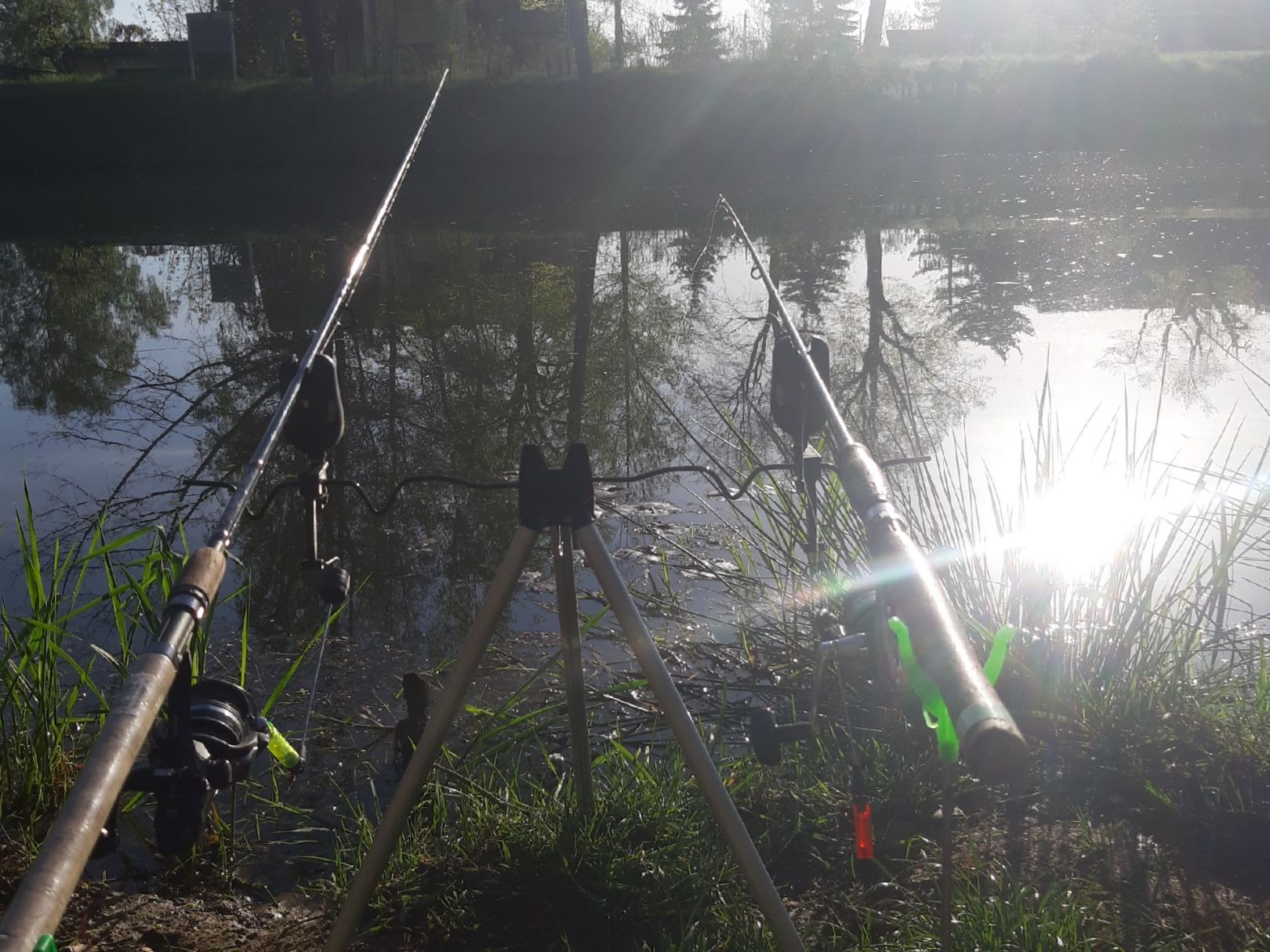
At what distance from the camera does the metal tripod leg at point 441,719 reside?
5.14 feet

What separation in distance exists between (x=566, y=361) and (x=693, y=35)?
32724mm

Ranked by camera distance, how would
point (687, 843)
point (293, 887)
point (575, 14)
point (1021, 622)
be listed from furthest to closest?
point (575, 14)
point (1021, 622)
point (293, 887)
point (687, 843)

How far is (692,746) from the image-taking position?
58.6 inches

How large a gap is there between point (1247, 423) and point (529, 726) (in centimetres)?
396

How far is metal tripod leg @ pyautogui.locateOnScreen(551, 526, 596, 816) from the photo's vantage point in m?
1.65

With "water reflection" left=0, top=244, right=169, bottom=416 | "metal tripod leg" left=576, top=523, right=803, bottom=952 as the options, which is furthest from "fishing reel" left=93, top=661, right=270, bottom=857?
"water reflection" left=0, top=244, right=169, bottom=416

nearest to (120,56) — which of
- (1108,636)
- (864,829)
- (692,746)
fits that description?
(1108,636)

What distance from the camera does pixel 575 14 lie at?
19922 mm

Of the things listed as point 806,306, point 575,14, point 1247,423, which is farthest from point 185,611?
point 575,14

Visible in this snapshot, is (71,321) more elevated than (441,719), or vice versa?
(441,719)

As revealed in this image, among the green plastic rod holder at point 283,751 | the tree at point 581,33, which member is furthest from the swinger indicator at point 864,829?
the tree at point 581,33

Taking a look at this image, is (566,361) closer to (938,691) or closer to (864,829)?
(864,829)

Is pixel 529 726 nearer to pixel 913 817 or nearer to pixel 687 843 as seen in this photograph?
pixel 687 843

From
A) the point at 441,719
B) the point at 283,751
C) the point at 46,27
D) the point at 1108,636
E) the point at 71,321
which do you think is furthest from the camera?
the point at 46,27
